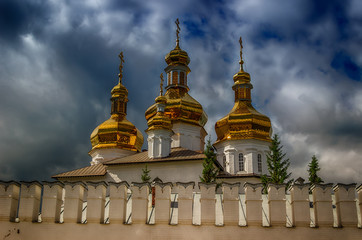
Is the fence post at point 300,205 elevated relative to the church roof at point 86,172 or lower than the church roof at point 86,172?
lower

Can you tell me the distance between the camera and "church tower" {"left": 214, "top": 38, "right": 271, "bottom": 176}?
3353 cm

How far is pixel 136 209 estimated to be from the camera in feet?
38.0

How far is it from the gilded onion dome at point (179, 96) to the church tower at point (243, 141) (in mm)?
2219

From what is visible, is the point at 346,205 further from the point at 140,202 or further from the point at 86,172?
the point at 86,172

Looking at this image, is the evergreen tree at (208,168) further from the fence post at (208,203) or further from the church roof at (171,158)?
the fence post at (208,203)

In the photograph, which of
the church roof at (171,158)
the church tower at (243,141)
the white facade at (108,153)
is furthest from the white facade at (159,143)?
the white facade at (108,153)

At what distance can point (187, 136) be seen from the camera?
35125mm

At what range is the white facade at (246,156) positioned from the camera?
109 feet

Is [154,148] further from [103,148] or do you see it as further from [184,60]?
[184,60]

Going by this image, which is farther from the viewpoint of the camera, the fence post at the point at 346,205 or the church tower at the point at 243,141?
the church tower at the point at 243,141

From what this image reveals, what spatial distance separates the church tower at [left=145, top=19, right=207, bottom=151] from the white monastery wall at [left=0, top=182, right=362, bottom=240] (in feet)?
74.8

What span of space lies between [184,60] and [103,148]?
1112 centimetres

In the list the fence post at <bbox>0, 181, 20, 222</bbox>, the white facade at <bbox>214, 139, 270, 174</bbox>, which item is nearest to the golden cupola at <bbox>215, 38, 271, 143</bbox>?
the white facade at <bbox>214, 139, 270, 174</bbox>

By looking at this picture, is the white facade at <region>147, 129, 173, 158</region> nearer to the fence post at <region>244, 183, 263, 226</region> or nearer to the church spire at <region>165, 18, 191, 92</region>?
the church spire at <region>165, 18, 191, 92</region>
